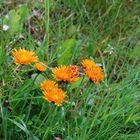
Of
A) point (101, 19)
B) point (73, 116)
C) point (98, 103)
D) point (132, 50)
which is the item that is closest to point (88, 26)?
point (101, 19)

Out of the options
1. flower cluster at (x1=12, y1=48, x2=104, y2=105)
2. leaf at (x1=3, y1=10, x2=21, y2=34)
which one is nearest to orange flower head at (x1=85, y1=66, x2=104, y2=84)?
flower cluster at (x1=12, y1=48, x2=104, y2=105)

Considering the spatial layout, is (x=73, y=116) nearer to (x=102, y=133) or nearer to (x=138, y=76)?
(x=102, y=133)

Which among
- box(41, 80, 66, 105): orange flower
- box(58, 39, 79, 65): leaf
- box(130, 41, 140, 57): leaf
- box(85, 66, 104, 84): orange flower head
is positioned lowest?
box(130, 41, 140, 57): leaf

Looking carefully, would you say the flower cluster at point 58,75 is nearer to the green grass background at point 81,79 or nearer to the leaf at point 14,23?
the green grass background at point 81,79

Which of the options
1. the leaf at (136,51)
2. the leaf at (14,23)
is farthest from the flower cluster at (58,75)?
the leaf at (136,51)

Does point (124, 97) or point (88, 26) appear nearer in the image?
point (124, 97)

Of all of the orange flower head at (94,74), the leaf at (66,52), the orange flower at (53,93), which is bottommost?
the leaf at (66,52)

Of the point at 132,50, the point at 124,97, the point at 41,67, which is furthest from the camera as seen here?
the point at 132,50

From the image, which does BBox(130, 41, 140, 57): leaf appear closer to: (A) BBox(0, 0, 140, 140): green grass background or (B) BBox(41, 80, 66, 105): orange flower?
(A) BBox(0, 0, 140, 140): green grass background
